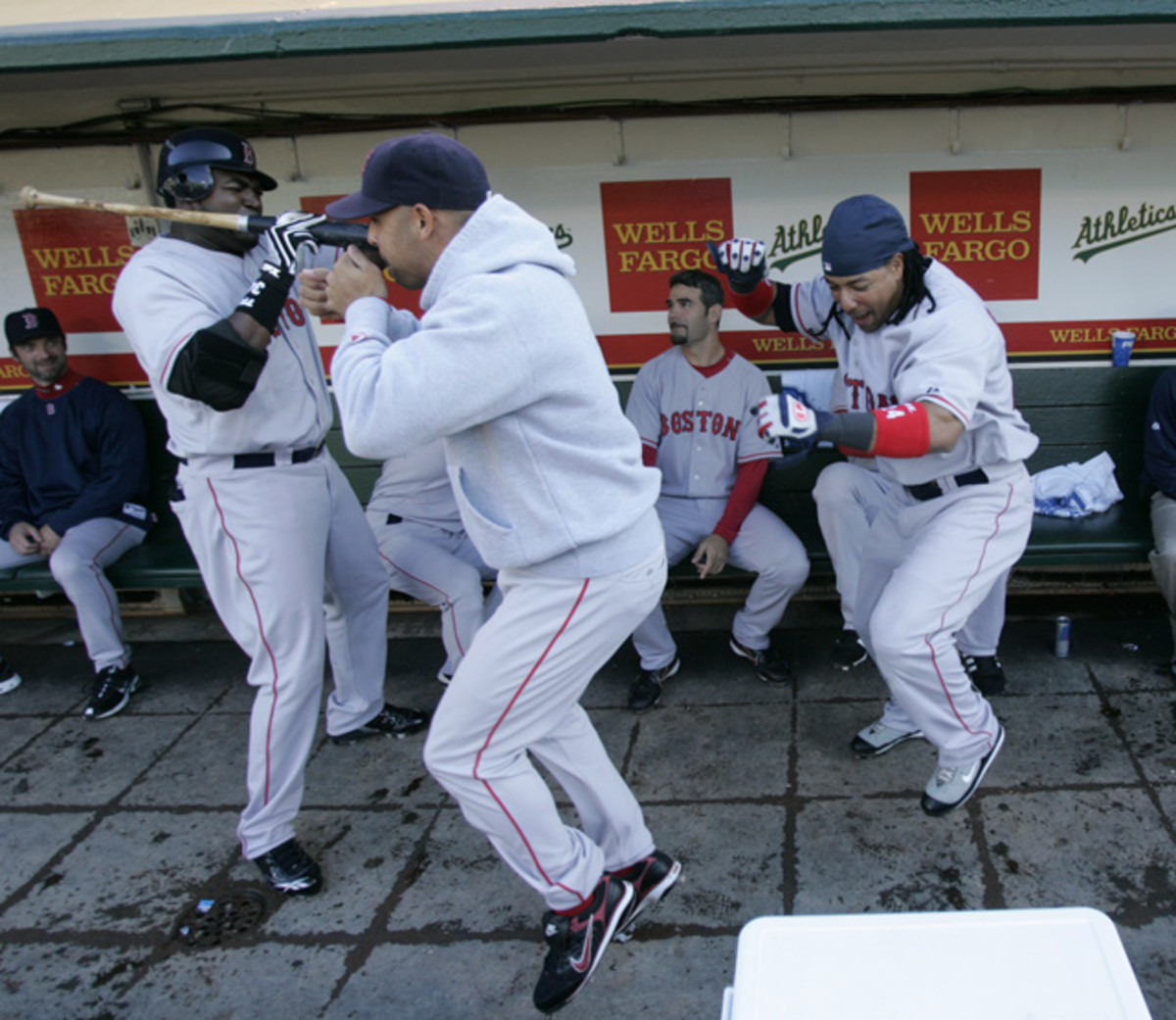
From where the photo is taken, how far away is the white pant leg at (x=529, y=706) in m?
2.12

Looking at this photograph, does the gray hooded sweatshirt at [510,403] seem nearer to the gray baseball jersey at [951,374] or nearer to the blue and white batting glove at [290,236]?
the blue and white batting glove at [290,236]

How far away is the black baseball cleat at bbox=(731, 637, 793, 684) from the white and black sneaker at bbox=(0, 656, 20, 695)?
9.07ft

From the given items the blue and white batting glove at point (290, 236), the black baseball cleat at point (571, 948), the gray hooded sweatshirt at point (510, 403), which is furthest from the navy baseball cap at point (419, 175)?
the black baseball cleat at point (571, 948)

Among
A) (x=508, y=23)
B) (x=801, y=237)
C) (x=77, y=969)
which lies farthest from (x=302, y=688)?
(x=801, y=237)

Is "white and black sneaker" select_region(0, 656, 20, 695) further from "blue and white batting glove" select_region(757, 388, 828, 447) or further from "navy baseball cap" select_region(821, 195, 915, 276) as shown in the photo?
"navy baseball cap" select_region(821, 195, 915, 276)

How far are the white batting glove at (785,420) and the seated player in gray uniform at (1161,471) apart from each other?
1.61 m

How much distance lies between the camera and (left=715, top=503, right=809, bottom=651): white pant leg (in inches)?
143

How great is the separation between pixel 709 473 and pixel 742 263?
0.74 m

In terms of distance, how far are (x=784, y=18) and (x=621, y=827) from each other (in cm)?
212

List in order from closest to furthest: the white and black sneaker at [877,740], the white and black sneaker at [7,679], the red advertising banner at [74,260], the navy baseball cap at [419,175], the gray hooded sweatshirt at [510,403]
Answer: the gray hooded sweatshirt at [510,403] < the navy baseball cap at [419,175] < the white and black sneaker at [877,740] < the white and black sneaker at [7,679] < the red advertising banner at [74,260]

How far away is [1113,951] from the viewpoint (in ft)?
4.02

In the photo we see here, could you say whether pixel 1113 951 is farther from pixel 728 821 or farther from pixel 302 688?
pixel 302 688

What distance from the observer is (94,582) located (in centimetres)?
392

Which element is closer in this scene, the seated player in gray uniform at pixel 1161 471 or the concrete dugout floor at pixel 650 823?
the concrete dugout floor at pixel 650 823
